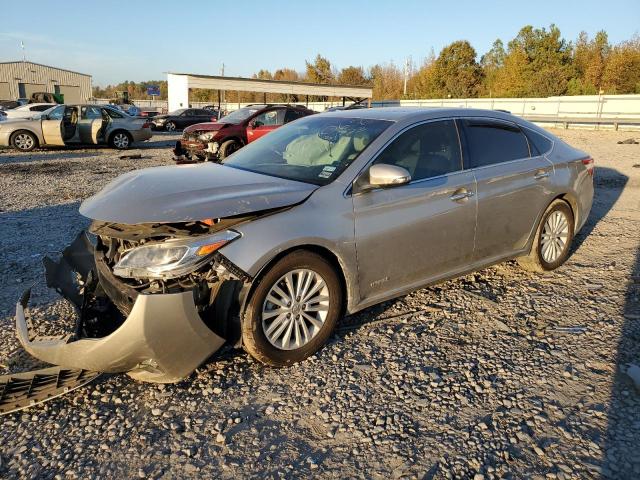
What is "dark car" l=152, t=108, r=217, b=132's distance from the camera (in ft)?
94.8

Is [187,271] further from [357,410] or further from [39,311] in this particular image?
[39,311]

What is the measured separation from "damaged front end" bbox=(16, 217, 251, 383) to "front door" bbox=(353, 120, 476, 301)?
1034 mm

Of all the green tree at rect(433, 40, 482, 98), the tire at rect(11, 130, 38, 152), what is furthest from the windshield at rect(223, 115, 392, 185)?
the green tree at rect(433, 40, 482, 98)

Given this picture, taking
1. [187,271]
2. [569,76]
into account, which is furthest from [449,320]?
[569,76]

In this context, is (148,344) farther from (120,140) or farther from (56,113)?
(120,140)

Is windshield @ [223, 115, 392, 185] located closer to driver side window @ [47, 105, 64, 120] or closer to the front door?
the front door

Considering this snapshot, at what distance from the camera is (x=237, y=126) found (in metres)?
Result: 13.8

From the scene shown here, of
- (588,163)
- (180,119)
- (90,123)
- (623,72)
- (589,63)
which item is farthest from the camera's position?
(589,63)

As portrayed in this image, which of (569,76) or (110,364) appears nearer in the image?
(110,364)

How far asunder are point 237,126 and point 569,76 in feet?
163

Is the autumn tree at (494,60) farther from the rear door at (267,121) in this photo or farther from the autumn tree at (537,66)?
the rear door at (267,121)

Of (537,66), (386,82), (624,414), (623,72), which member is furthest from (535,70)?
(624,414)

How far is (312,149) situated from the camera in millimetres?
4160

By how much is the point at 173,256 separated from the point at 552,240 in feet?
13.2
